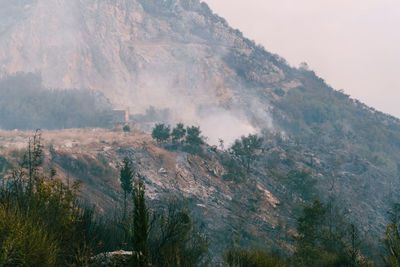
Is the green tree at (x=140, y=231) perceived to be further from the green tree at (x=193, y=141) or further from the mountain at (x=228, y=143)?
the green tree at (x=193, y=141)

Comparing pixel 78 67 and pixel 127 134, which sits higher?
pixel 78 67

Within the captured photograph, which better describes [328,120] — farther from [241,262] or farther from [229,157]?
[241,262]

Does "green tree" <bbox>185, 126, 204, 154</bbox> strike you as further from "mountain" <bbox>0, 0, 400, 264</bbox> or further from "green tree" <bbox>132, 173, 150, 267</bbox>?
"green tree" <bbox>132, 173, 150, 267</bbox>

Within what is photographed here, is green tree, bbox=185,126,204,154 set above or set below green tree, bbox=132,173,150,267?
below

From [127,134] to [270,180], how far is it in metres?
43.0

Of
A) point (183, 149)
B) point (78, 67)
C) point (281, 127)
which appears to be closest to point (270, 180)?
point (183, 149)

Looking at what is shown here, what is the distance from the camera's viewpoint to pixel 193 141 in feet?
318

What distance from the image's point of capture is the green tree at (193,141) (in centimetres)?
9662

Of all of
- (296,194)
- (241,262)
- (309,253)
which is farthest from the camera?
(296,194)

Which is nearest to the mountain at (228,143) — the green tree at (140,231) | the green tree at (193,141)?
the green tree at (193,141)

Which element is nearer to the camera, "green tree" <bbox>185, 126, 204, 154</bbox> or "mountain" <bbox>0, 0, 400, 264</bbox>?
"mountain" <bbox>0, 0, 400, 264</bbox>

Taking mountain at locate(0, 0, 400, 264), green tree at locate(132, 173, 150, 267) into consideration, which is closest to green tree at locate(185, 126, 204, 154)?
mountain at locate(0, 0, 400, 264)

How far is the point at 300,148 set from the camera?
148 meters

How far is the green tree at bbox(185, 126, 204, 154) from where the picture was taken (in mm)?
96625
